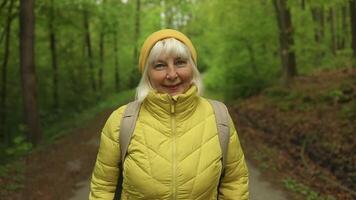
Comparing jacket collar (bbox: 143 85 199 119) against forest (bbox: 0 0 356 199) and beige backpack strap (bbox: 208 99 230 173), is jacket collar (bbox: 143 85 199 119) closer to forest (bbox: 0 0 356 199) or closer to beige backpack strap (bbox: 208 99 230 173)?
beige backpack strap (bbox: 208 99 230 173)

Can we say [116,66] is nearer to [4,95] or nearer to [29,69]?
[4,95]

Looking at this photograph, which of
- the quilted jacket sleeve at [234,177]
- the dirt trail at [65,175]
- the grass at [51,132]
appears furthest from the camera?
the grass at [51,132]

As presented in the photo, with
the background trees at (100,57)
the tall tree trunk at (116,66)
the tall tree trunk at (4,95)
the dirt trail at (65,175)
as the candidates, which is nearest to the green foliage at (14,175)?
the dirt trail at (65,175)

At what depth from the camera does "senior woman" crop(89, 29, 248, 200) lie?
253 cm

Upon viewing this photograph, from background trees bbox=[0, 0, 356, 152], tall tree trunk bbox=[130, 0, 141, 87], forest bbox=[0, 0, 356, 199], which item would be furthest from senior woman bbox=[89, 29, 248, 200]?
tall tree trunk bbox=[130, 0, 141, 87]

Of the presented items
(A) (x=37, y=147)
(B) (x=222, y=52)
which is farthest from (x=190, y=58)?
(B) (x=222, y=52)

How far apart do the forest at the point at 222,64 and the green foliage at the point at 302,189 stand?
0.42 m

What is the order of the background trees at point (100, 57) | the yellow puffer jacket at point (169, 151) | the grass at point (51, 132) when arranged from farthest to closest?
the background trees at point (100, 57)
the grass at point (51, 132)
the yellow puffer jacket at point (169, 151)

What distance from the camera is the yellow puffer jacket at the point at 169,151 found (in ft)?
8.30

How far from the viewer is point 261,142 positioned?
13.2m

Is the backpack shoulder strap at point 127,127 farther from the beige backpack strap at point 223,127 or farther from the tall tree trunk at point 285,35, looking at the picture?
the tall tree trunk at point 285,35

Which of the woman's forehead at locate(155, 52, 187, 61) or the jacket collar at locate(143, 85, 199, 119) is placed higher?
the woman's forehead at locate(155, 52, 187, 61)

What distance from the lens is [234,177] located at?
2766mm

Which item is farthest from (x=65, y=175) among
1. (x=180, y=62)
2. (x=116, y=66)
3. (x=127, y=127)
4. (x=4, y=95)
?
(x=116, y=66)
